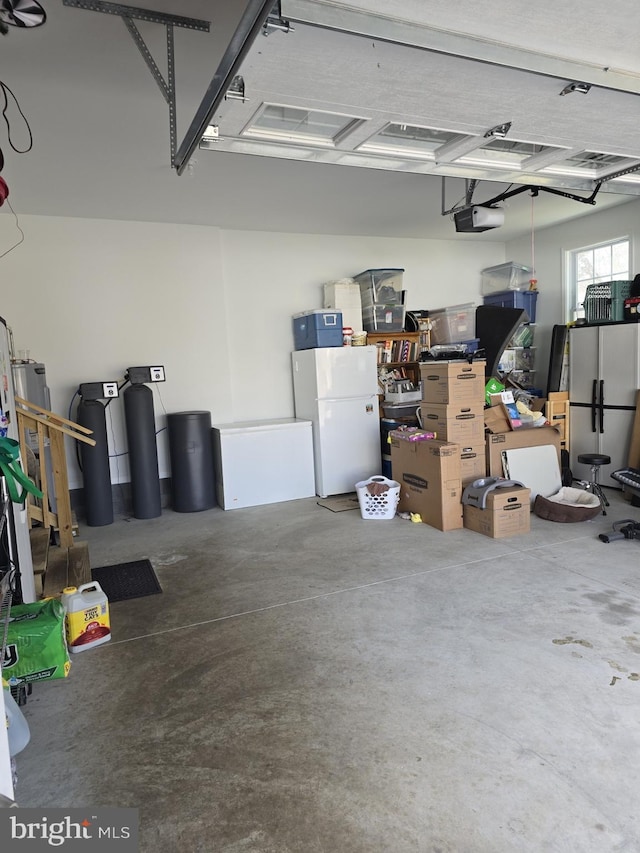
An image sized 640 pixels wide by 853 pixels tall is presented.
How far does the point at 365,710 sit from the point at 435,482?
263 centimetres

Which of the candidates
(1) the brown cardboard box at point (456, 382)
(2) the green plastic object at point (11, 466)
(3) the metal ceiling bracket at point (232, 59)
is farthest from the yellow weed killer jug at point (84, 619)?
(1) the brown cardboard box at point (456, 382)

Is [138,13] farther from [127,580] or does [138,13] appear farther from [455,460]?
[455,460]

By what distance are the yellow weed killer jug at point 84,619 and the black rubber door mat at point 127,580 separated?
2.08 ft

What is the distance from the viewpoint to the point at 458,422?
4785 millimetres

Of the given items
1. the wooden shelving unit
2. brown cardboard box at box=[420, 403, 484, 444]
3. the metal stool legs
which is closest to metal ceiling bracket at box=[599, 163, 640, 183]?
brown cardboard box at box=[420, 403, 484, 444]

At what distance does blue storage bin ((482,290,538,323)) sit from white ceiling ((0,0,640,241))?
6.93 feet

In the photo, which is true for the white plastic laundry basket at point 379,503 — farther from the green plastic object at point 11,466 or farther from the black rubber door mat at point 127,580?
the green plastic object at point 11,466

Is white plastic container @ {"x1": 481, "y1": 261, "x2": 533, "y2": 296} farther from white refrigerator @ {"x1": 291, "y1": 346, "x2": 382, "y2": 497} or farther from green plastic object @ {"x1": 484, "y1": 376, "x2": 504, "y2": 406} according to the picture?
white refrigerator @ {"x1": 291, "y1": 346, "x2": 382, "y2": 497}

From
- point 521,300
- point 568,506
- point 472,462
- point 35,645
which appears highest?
point 521,300

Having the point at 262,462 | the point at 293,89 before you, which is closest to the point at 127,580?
the point at 262,462

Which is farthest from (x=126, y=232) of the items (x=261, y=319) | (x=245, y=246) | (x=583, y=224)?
(x=583, y=224)

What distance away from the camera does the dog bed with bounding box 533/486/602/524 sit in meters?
4.70

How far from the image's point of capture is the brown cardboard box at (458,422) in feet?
15.6

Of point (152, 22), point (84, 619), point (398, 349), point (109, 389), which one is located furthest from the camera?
point (398, 349)
